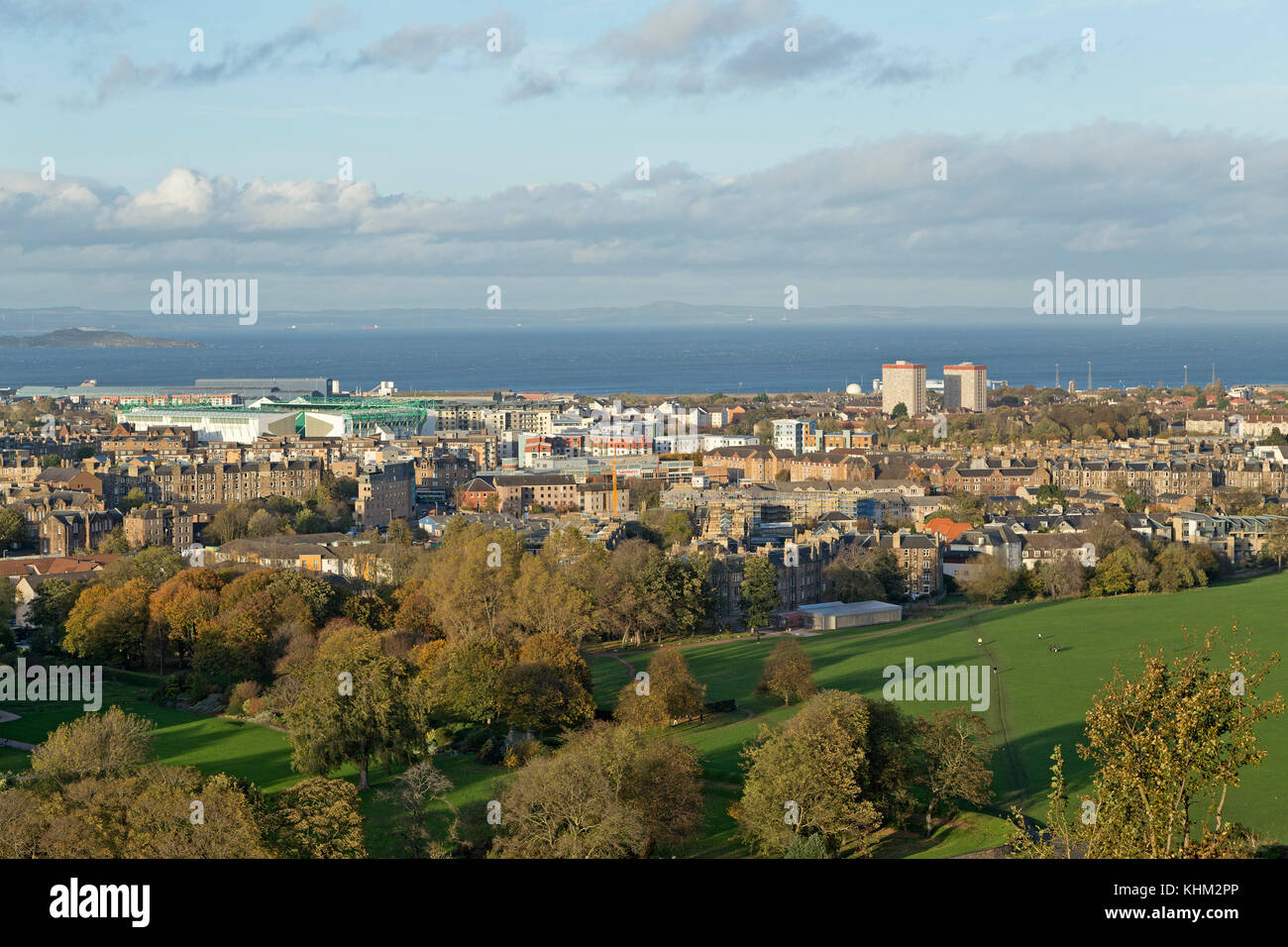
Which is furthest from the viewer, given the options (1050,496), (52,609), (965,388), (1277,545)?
(965,388)

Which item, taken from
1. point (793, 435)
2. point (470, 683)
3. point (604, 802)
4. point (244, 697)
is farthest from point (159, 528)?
point (793, 435)

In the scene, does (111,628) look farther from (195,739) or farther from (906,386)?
(906,386)

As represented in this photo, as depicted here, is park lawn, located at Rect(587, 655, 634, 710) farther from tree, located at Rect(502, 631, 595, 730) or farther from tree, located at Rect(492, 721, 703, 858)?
tree, located at Rect(492, 721, 703, 858)
